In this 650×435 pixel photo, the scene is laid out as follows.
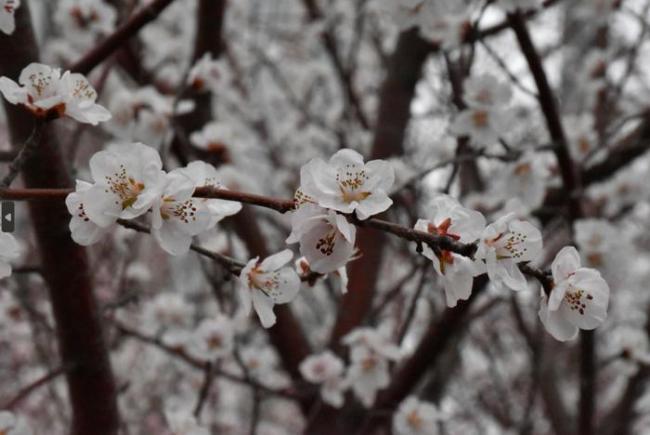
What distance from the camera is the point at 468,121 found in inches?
76.5

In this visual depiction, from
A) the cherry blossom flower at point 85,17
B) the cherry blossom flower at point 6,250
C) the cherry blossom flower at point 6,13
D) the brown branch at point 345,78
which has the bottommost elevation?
the cherry blossom flower at point 6,250

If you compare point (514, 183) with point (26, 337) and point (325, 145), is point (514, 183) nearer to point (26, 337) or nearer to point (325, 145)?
point (325, 145)

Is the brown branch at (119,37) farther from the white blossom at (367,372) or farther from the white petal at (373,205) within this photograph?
the white blossom at (367,372)

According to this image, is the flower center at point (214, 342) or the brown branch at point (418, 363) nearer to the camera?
the flower center at point (214, 342)

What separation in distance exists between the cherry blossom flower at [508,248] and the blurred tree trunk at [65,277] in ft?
2.68

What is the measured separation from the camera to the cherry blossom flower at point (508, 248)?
2.72 feet

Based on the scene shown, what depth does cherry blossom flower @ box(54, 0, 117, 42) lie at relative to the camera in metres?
2.22

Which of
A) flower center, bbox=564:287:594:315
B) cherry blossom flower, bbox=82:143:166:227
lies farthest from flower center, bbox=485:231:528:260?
cherry blossom flower, bbox=82:143:166:227

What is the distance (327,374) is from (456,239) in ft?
4.28

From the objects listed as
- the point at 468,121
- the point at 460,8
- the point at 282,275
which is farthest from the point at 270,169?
the point at 282,275

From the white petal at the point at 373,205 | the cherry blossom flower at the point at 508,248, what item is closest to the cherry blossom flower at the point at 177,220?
the white petal at the point at 373,205

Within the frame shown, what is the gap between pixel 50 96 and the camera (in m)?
0.96

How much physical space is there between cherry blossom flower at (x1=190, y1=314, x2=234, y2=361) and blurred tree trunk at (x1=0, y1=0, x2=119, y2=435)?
487 millimetres

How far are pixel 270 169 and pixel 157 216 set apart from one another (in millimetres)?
3944
